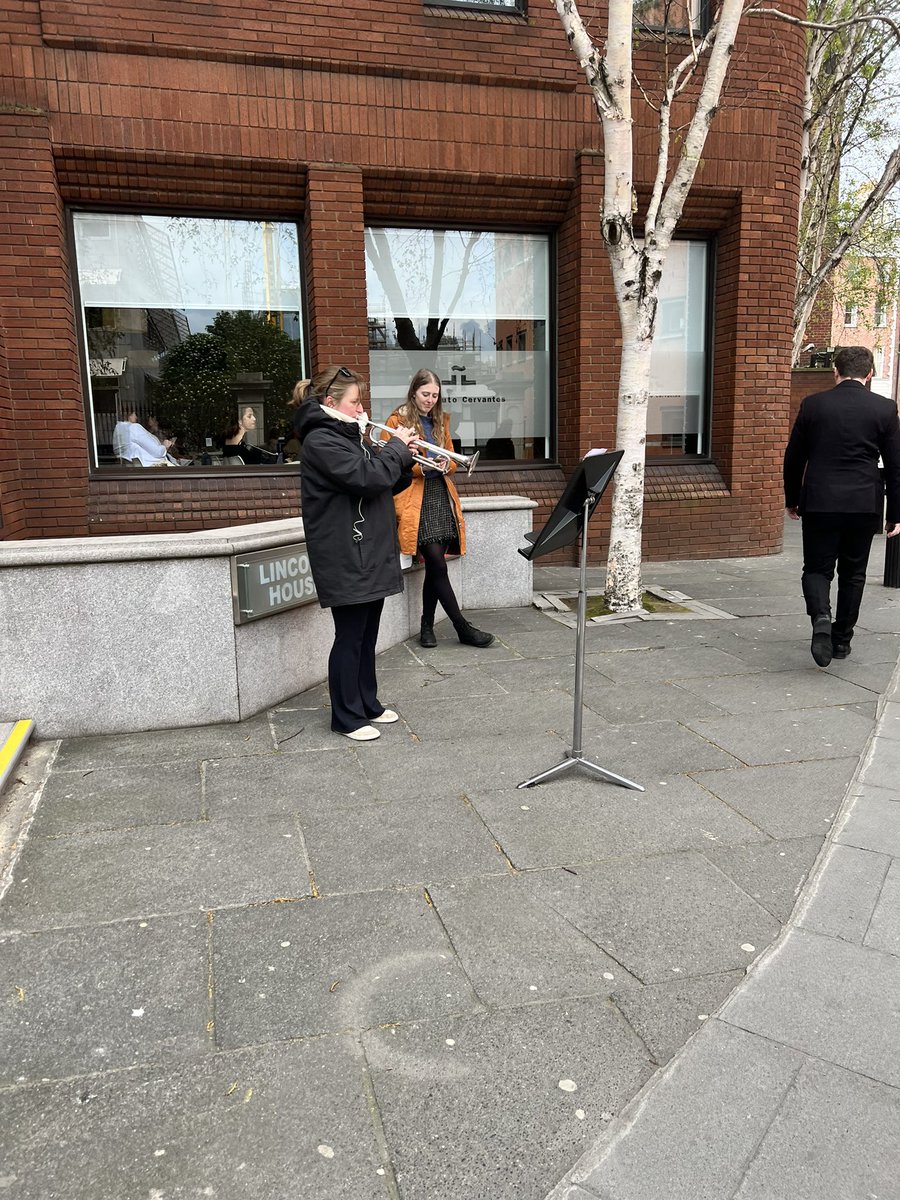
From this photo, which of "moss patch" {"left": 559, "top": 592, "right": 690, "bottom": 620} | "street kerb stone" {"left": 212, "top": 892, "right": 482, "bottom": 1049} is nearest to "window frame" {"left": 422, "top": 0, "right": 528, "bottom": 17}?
"moss patch" {"left": 559, "top": 592, "right": 690, "bottom": 620}

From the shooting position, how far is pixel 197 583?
495 centimetres

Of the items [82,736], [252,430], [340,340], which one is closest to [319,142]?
[340,340]

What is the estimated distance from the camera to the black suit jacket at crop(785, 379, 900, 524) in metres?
5.88

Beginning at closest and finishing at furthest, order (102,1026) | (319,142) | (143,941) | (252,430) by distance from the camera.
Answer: (102,1026), (143,941), (319,142), (252,430)

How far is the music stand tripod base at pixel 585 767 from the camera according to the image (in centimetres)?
422

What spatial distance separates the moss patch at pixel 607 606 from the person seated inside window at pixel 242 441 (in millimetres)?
3511

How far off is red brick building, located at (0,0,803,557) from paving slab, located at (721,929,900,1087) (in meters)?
6.82

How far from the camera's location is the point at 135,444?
29.5ft

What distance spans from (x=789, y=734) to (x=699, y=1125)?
3007mm

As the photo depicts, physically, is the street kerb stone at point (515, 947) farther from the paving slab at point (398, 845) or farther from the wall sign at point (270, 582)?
the wall sign at point (270, 582)

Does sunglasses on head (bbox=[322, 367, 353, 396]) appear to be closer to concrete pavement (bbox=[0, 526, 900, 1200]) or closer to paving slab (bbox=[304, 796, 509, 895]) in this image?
concrete pavement (bbox=[0, 526, 900, 1200])

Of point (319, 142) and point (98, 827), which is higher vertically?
point (319, 142)

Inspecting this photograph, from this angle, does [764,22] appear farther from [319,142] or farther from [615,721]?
[615,721]

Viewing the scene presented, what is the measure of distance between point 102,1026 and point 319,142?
816 centimetres
